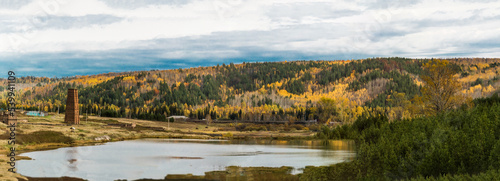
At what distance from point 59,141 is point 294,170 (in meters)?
55.2

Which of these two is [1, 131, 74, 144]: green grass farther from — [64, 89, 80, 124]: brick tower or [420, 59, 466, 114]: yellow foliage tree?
[420, 59, 466, 114]: yellow foliage tree

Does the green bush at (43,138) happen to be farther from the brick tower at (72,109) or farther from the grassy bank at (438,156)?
the grassy bank at (438,156)

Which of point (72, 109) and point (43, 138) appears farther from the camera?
point (72, 109)

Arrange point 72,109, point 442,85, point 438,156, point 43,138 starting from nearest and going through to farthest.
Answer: point 438,156 → point 442,85 → point 43,138 → point 72,109

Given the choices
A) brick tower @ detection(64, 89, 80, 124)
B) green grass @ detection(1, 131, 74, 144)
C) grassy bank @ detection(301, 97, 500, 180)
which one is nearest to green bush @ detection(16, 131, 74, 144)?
green grass @ detection(1, 131, 74, 144)

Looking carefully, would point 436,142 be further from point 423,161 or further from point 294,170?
point 294,170

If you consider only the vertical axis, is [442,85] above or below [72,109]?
above

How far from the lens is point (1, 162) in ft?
145

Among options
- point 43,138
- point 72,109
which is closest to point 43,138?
point 43,138

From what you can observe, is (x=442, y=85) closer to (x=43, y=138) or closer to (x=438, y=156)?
(x=438, y=156)

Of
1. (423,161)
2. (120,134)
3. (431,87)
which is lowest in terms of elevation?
(120,134)

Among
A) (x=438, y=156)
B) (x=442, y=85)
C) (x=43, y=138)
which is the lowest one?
(x=43, y=138)

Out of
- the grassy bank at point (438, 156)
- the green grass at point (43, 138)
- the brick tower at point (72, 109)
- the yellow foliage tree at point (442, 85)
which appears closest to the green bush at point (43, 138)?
the green grass at point (43, 138)

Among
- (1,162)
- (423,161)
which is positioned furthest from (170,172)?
(423,161)
